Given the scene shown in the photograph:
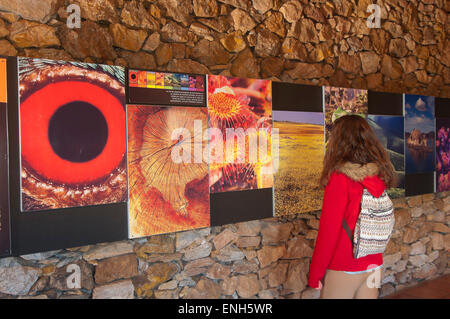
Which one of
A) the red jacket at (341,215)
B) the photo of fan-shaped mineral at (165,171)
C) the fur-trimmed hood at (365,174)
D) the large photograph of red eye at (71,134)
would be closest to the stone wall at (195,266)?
the photo of fan-shaped mineral at (165,171)

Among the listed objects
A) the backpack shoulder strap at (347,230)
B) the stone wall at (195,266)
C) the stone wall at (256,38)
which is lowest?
the stone wall at (195,266)

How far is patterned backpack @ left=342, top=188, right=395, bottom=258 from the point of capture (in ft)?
5.61

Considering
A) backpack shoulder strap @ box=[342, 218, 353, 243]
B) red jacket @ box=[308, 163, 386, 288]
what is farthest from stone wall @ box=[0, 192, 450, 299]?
backpack shoulder strap @ box=[342, 218, 353, 243]

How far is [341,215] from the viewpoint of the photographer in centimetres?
168

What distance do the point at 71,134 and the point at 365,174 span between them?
5.04 ft

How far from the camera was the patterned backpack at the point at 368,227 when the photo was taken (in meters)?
1.71

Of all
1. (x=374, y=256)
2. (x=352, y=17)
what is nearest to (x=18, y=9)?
(x=374, y=256)

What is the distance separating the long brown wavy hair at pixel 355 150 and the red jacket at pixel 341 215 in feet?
0.13

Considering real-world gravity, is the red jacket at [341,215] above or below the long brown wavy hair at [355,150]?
below

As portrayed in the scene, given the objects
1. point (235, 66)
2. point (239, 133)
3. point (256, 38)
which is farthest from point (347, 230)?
point (256, 38)

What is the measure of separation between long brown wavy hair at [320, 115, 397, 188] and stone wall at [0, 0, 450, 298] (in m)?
1.02

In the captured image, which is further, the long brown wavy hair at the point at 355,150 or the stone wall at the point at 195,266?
the stone wall at the point at 195,266

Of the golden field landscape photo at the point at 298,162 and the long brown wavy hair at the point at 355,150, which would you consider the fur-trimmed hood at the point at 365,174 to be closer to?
the long brown wavy hair at the point at 355,150

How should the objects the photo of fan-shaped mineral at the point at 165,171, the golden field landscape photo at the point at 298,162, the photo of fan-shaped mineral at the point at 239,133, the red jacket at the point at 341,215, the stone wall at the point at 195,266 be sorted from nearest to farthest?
the red jacket at the point at 341,215 → the stone wall at the point at 195,266 → the photo of fan-shaped mineral at the point at 165,171 → the photo of fan-shaped mineral at the point at 239,133 → the golden field landscape photo at the point at 298,162
